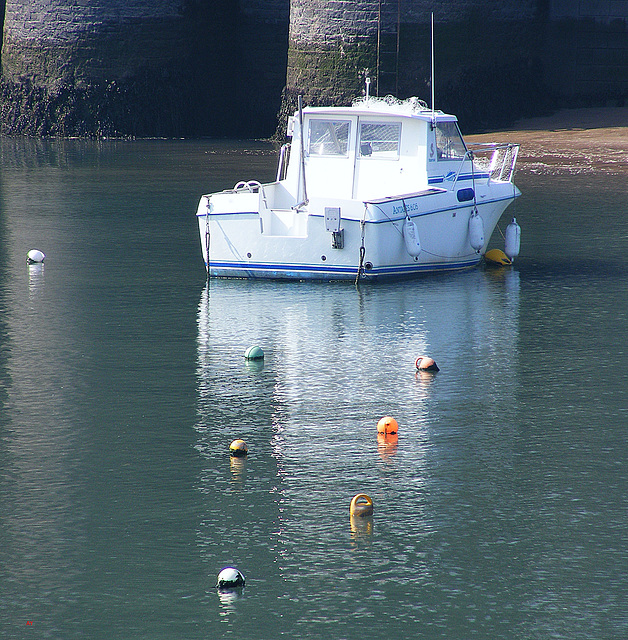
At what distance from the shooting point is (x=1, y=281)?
13.4 metres

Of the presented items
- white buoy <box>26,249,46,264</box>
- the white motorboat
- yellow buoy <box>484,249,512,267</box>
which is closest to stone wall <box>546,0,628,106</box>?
the white motorboat

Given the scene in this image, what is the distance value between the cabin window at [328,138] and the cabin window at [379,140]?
0.23 meters

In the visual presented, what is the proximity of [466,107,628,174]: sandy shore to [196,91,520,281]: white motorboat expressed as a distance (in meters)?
7.90

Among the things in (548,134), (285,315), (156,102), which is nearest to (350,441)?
(285,315)

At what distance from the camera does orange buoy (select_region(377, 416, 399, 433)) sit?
26.6ft

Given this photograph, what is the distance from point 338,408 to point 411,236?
4.66 metres

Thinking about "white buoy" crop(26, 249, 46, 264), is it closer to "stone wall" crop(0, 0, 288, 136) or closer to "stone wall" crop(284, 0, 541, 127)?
"stone wall" crop(284, 0, 541, 127)

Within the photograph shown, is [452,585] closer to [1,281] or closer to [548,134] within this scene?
[1,281]

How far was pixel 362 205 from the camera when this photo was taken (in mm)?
12672

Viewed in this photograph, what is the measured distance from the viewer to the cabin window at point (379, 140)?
14.1 metres

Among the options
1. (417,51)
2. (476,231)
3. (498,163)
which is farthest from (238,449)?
(417,51)

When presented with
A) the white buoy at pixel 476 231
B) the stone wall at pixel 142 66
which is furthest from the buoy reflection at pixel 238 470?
the stone wall at pixel 142 66

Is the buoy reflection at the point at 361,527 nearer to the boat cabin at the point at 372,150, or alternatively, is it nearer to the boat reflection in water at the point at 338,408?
the boat reflection in water at the point at 338,408

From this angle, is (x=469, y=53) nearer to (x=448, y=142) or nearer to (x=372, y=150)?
(x=448, y=142)
